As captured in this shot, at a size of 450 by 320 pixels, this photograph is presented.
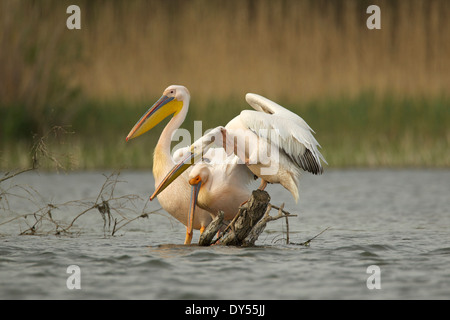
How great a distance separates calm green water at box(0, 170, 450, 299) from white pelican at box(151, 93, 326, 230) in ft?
1.93

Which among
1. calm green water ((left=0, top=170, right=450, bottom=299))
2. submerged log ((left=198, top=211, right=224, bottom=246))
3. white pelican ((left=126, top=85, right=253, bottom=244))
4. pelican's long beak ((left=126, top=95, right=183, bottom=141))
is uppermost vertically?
pelican's long beak ((left=126, top=95, right=183, bottom=141))

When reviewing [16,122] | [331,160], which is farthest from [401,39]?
[16,122]

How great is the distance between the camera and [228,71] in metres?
14.4

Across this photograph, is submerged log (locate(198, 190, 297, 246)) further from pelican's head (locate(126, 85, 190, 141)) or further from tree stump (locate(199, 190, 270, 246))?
pelican's head (locate(126, 85, 190, 141))

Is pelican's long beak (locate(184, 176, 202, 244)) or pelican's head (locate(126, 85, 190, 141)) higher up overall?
pelican's head (locate(126, 85, 190, 141))

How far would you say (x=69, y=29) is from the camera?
14.1m

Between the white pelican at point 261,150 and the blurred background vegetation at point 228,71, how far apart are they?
609 centimetres

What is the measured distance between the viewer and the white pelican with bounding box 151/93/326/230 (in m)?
7.01

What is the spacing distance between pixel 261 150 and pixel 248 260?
1061 mm

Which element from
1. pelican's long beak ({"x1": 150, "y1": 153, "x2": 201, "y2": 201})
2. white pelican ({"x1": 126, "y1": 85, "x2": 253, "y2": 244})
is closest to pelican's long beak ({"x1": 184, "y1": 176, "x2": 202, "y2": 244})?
white pelican ({"x1": 126, "y1": 85, "x2": 253, "y2": 244})

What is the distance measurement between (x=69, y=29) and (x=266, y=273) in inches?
361
